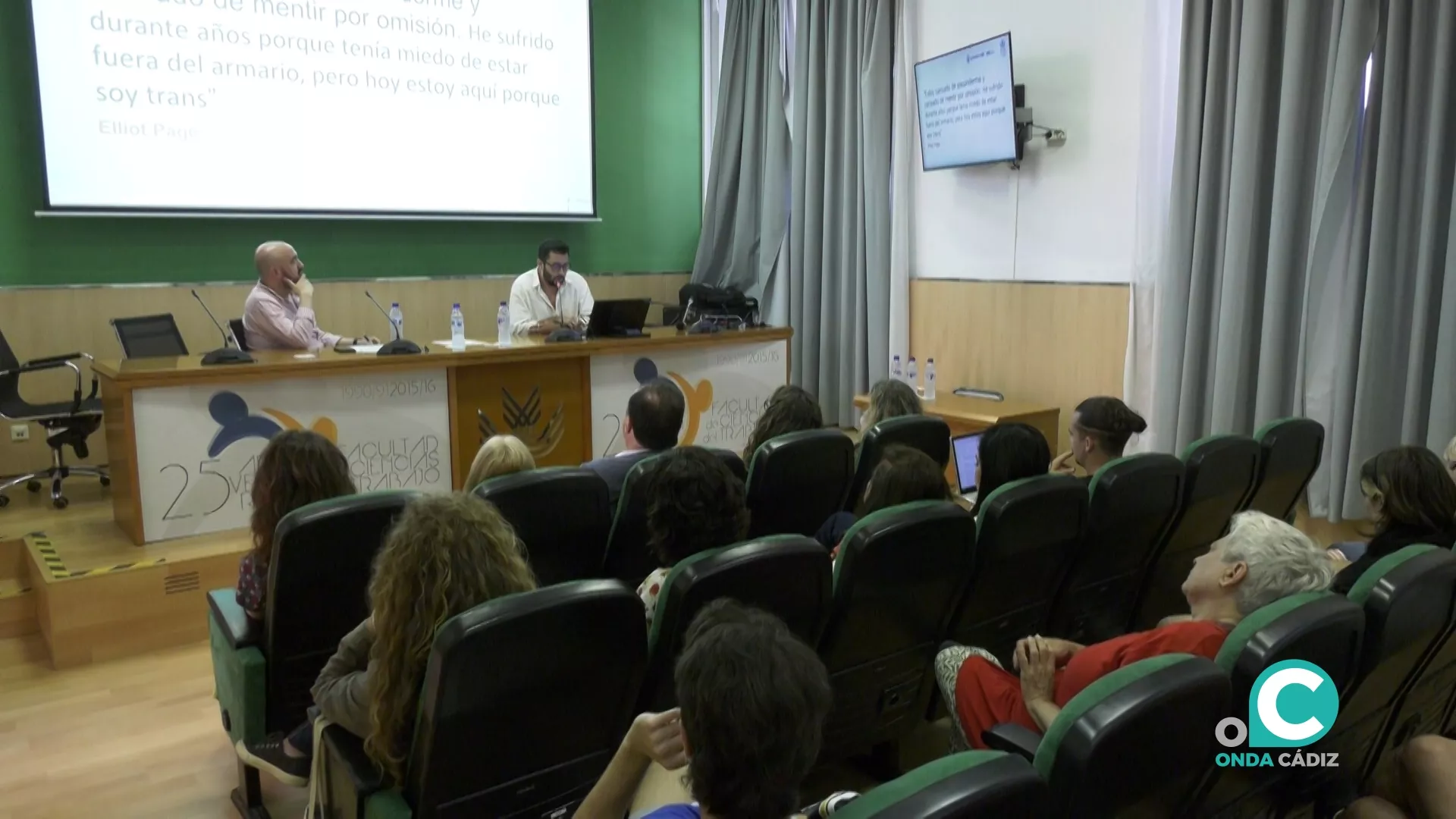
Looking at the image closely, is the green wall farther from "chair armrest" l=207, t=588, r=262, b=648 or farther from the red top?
the red top

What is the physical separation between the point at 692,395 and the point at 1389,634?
12.0 feet

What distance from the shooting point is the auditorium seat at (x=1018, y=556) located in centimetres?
210

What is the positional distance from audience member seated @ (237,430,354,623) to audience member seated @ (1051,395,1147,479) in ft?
6.76

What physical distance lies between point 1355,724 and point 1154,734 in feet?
2.55

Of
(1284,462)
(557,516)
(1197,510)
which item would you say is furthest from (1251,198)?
(557,516)

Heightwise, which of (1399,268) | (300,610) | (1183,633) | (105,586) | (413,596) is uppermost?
(1399,268)

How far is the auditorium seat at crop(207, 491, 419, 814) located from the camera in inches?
78.4

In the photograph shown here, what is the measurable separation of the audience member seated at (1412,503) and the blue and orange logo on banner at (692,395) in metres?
3.12

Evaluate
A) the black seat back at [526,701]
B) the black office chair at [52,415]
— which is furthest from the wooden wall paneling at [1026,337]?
the black office chair at [52,415]

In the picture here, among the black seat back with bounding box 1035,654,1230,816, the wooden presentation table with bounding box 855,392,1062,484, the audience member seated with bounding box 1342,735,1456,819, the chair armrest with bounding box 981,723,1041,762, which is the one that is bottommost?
the audience member seated with bounding box 1342,735,1456,819

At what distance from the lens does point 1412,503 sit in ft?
7.39

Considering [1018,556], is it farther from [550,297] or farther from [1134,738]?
[550,297]

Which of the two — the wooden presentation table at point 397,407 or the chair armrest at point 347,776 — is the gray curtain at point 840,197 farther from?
the chair armrest at point 347,776

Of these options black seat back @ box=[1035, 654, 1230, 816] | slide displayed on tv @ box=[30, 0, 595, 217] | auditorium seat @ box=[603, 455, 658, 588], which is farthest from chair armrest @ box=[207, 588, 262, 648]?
slide displayed on tv @ box=[30, 0, 595, 217]
